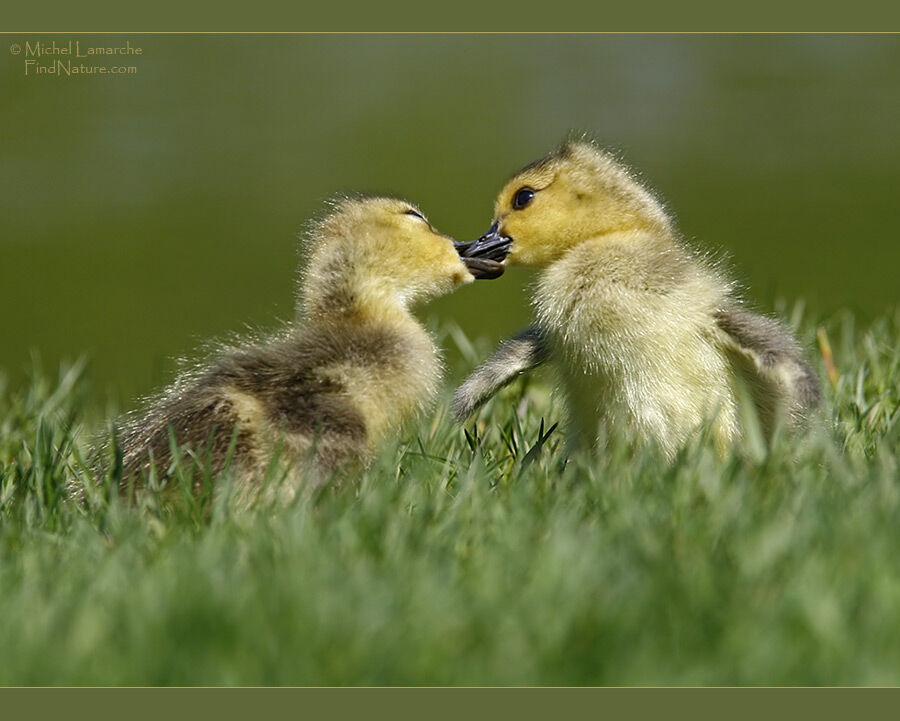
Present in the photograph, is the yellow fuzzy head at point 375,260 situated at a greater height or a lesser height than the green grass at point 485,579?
greater

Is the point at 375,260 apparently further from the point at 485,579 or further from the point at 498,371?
the point at 485,579

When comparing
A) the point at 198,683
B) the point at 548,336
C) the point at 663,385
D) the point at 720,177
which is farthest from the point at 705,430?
the point at 720,177

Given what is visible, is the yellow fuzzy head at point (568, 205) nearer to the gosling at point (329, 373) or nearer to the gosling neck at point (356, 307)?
the gosling at point (329, 373)

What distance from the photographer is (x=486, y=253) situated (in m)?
4.48

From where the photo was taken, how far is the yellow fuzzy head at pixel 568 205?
4.36m

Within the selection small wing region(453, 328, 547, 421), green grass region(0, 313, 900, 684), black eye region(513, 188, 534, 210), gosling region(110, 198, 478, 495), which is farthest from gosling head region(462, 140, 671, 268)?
green grass region(0, 313, 900, 684)

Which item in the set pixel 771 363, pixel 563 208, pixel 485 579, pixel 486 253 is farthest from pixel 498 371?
pixel 485 579

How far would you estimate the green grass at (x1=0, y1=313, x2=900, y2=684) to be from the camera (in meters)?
2.49

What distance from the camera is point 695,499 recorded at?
3240 mm

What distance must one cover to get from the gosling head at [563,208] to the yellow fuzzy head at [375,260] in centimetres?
18

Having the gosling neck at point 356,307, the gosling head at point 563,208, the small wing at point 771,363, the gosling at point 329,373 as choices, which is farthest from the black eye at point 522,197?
the small wing at point 771,363

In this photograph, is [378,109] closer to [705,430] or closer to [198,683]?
[705,430]

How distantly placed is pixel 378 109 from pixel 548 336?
32.0 feet

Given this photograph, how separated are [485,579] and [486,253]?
→ 188 centimetres
